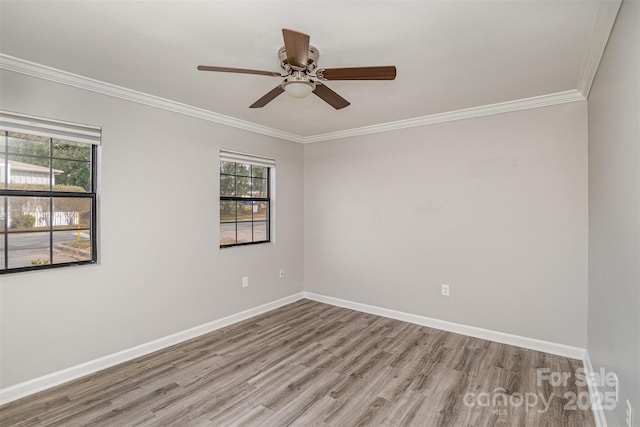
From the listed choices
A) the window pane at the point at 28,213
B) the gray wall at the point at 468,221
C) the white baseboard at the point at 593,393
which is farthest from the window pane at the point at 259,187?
the white baseboard at the point at 593,393

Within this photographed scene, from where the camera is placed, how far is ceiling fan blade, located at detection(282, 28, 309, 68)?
1.59m

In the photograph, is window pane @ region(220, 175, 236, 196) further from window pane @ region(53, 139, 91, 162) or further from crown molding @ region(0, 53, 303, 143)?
window pane @ region(53, 139, 91, 162)

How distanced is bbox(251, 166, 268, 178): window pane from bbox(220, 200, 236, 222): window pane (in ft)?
1.73

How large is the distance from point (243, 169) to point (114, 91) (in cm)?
165

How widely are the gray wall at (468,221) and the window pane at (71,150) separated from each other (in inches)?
112

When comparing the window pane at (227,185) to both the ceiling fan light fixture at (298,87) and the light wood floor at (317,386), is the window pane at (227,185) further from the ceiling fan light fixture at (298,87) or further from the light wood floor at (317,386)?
the ceiling fan light fixture at (298,87)

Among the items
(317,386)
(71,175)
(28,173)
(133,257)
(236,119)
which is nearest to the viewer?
(28,173)

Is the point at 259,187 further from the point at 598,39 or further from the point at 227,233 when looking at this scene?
the point at 598,39

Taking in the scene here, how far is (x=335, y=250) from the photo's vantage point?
4.64m

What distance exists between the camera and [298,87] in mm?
2064

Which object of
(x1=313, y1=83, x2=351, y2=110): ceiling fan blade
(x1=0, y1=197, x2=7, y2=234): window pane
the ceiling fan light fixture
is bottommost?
(x1=0, y1=197, x2=7, y2=234): window pane

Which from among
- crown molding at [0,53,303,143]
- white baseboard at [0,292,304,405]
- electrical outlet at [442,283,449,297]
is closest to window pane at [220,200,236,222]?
crown molding at [0,53,303,143]

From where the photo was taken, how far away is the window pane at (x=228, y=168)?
3883 mm

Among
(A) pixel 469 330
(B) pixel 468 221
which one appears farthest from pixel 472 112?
(A) pixel 469 330
